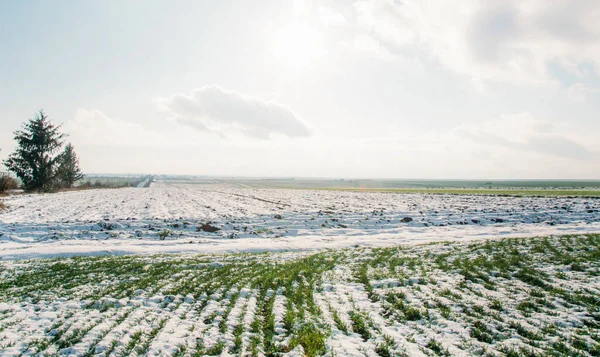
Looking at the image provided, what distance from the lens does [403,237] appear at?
18.7 m

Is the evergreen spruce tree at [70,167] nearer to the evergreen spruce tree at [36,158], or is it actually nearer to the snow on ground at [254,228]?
the evergreen spruce tree at [36,158]

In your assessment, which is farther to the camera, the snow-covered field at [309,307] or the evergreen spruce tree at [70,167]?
the evergreen spruce tree at [70,167]

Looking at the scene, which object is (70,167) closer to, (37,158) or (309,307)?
(37,158)

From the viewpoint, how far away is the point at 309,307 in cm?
706

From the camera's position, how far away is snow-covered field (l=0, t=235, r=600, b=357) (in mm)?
5316

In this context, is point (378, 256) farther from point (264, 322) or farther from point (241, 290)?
point (264, 322)

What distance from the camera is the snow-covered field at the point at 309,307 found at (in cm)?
532

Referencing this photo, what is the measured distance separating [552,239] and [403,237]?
707cm

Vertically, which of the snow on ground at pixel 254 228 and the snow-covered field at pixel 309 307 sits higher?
the snow-covered field at pixel 309 307

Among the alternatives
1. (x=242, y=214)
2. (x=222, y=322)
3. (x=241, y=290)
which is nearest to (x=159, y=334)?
(x=222, y=322)

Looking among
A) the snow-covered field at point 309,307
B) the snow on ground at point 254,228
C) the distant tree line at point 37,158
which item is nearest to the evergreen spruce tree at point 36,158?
the distant tree line at point 37,158

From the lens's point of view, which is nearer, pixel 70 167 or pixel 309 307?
pixel 309 307

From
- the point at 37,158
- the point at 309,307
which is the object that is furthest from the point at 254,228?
the point at 37,158

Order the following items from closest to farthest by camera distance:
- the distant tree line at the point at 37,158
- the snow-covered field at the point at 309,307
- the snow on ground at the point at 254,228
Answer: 1. the snow-covered field at the point at 309,307
2. the snow on ground at the point at 254,228
3. the distant tree line at the point at 37,158
